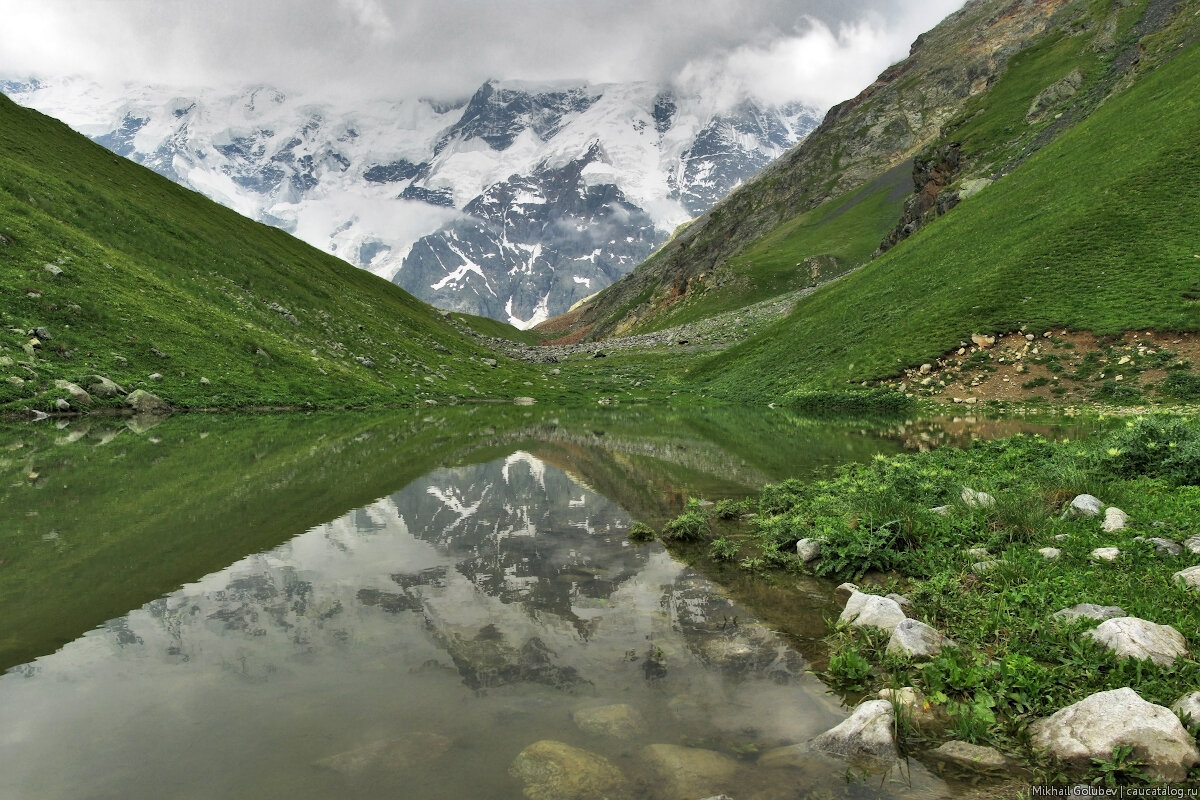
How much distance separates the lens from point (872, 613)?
8.03m

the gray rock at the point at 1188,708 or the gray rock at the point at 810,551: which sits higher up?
the gray rock at the point at 810,551

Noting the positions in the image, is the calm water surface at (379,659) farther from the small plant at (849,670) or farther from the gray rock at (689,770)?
the small plant at (849,670)

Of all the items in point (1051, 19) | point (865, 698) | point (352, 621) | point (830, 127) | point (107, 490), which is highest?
point (830, 127)

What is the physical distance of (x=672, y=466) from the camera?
2214cm

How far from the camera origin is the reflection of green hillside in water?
31.5ft

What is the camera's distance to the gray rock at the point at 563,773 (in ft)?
16.6

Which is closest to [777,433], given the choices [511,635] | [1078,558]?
[1078,558]

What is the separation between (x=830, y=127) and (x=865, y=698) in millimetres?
224908

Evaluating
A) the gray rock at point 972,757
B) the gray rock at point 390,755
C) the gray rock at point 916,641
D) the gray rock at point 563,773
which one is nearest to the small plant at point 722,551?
the gray rock at point 916,641

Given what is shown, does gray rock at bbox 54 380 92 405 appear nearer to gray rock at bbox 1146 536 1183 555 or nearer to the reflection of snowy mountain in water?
the reflection of snowy mountain in water

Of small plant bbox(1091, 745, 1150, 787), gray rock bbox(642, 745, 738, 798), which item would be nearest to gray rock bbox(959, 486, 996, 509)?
small plant bbox(1091, 745, 1150, 787)

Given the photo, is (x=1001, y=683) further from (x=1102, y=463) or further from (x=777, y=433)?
(x=777, y=433)

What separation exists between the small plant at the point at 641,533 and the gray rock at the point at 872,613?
519 centimetres

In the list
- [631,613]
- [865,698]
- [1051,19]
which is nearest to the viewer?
[865,698]
